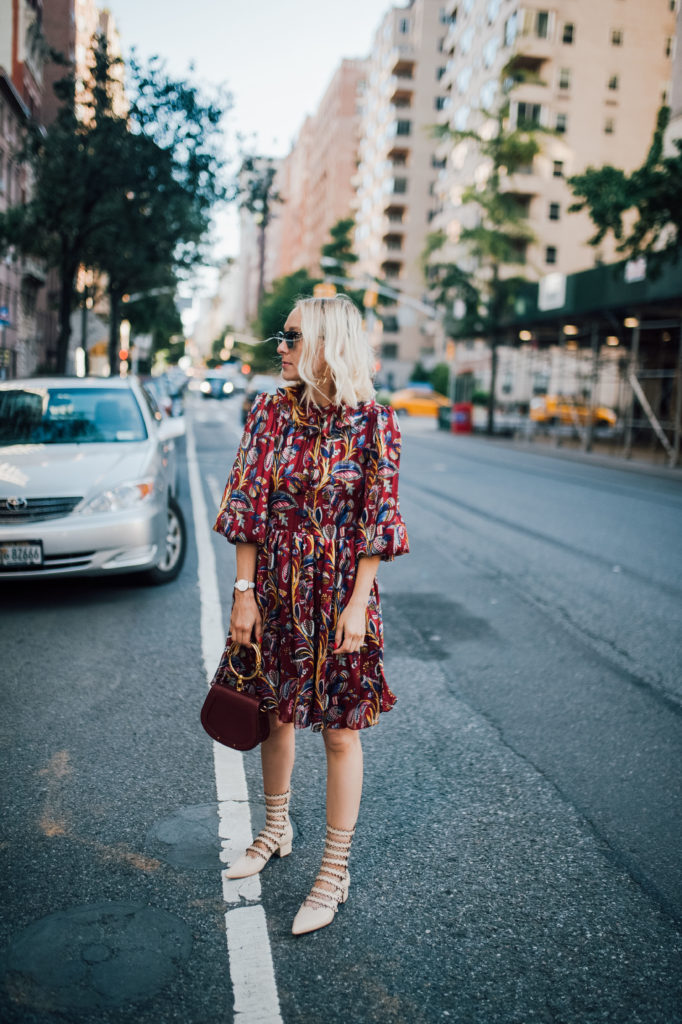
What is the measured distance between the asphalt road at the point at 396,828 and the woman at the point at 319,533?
1.11ft

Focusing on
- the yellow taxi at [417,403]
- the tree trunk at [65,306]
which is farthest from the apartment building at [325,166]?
the tree trunk at [65,306]

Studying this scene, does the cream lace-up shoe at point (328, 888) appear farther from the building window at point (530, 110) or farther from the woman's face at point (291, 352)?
the building window at point (530, 110)

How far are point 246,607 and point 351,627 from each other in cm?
34

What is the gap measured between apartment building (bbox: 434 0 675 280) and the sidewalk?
2421cm

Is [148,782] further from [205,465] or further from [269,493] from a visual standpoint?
[205,465]

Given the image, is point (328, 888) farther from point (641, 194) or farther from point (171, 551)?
point (641, 194)

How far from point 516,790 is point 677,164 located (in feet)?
56.8

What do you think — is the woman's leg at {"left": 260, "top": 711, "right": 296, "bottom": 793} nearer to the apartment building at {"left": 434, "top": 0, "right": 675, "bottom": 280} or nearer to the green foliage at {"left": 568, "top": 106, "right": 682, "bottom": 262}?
the green foliage at {"left": 568, "top": 106, "right": 682, "bottom": 262}

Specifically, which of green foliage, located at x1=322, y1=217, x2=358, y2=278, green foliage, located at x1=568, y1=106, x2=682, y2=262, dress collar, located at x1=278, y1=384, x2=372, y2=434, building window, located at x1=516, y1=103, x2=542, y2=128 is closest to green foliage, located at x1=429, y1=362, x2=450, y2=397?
green foliage, located at x1=322, y1=217, x2=358, y2=278

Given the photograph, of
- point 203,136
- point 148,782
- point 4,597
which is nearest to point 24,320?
point 203,136

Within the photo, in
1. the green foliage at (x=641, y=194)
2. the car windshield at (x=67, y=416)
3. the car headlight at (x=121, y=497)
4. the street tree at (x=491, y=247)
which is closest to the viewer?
the car headlight at (x=121, y=497)

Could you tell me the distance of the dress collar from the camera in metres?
2.92

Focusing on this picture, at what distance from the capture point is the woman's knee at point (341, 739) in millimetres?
2986

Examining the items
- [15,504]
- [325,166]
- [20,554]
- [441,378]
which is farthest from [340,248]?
[20,554]
